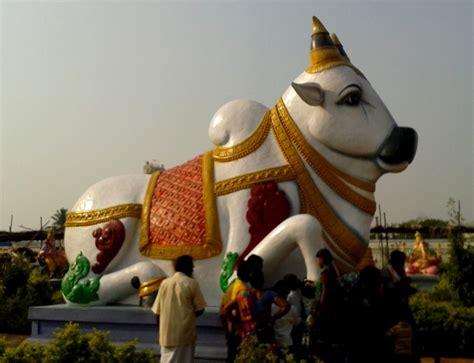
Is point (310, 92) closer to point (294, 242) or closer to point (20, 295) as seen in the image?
point (294, 242)

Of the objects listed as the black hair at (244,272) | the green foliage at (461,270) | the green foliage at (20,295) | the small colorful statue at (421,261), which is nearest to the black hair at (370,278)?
the black hair at (244,272)

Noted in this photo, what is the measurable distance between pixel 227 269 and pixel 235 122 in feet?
5.24

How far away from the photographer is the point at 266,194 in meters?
5.92

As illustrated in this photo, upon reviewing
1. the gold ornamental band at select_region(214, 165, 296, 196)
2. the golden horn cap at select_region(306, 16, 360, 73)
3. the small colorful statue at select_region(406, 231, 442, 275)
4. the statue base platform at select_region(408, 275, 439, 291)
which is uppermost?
the golden horn cap at select_region(306, 16, 360, 73)

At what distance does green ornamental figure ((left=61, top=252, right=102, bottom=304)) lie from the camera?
6.42 m

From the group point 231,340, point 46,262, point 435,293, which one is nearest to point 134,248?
point 231,340

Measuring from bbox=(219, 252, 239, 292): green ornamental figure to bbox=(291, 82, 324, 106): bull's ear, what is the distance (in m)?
1.69

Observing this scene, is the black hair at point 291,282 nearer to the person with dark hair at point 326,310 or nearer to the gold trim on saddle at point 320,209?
the person with dark hair at point 326,310

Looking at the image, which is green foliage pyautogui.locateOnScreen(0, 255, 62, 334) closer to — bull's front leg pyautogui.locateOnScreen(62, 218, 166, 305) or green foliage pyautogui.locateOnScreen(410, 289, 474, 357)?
bull's front leg pyautogui.locateOnScreen(62, 218, 166, 305)

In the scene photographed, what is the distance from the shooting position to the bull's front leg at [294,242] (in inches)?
217

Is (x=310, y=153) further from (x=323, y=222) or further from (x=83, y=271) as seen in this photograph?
(x=83, y=271)

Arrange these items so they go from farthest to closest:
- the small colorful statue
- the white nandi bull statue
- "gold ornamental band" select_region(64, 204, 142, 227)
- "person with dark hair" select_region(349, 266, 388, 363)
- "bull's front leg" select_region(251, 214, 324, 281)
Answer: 1. the small colorful statue
2. "gold ornamental band" select_region(64, 204, 142, 227)
3. the white nandi bull statue
4. "bull's front leg" select_region(251, 214, 324, 281)
5. "person with dark hair" select_region(349, 266, 388, 363)

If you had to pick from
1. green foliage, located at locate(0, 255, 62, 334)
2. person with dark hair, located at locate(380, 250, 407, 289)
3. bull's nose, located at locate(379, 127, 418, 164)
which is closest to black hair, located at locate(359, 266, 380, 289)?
person with dark hair, located at locate(380, 250, 407, 289)

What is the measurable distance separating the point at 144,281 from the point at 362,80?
10.1ft
